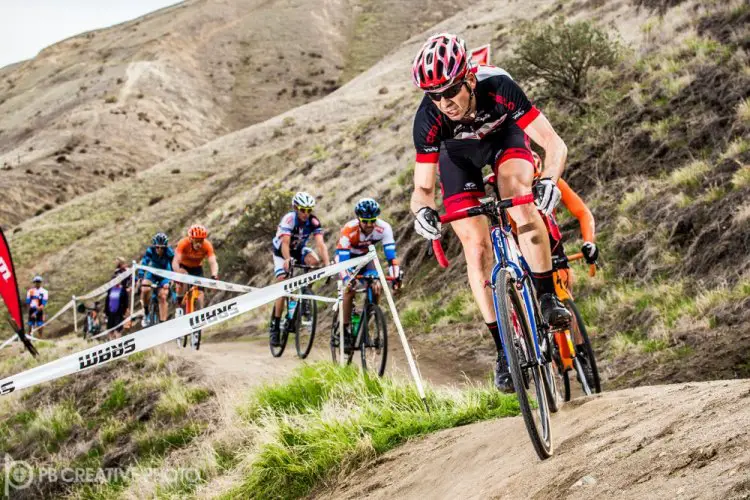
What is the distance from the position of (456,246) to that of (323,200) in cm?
1222

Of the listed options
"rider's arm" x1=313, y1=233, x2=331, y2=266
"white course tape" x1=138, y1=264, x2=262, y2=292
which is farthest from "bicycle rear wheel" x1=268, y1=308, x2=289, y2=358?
"rider's arm" x1=313, y1=233, x2=331, y2=266

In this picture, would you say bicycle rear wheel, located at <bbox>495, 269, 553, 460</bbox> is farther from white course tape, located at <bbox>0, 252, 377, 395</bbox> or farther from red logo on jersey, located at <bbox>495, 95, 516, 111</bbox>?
white course tape, located at <bbox>0, 252, 377, 395</bbox>

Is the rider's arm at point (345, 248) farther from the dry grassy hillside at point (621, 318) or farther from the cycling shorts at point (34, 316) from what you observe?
the cycling shorts at point (34, 316)

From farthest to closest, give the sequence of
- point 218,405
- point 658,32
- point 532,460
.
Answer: point 658,32 → point 218,405 → point 532,460

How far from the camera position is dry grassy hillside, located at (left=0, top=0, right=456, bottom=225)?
57.0 m

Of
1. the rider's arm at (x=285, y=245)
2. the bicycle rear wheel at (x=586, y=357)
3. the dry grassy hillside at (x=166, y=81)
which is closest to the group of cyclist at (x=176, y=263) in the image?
the rider's arm at (x=285, y=245)

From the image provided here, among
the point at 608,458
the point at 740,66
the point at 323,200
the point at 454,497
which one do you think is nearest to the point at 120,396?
the point at 454,497

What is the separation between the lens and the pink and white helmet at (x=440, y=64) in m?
4.80

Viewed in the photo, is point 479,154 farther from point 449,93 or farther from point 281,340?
point 281,340

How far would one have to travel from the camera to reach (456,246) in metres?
16.1

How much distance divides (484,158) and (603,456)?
7.45 ft

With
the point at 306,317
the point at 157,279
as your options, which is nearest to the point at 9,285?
the point at 306,317

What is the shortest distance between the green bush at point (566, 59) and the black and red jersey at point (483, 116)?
12517 mm

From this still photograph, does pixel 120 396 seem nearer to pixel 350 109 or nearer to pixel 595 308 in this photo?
pixel 595 308
